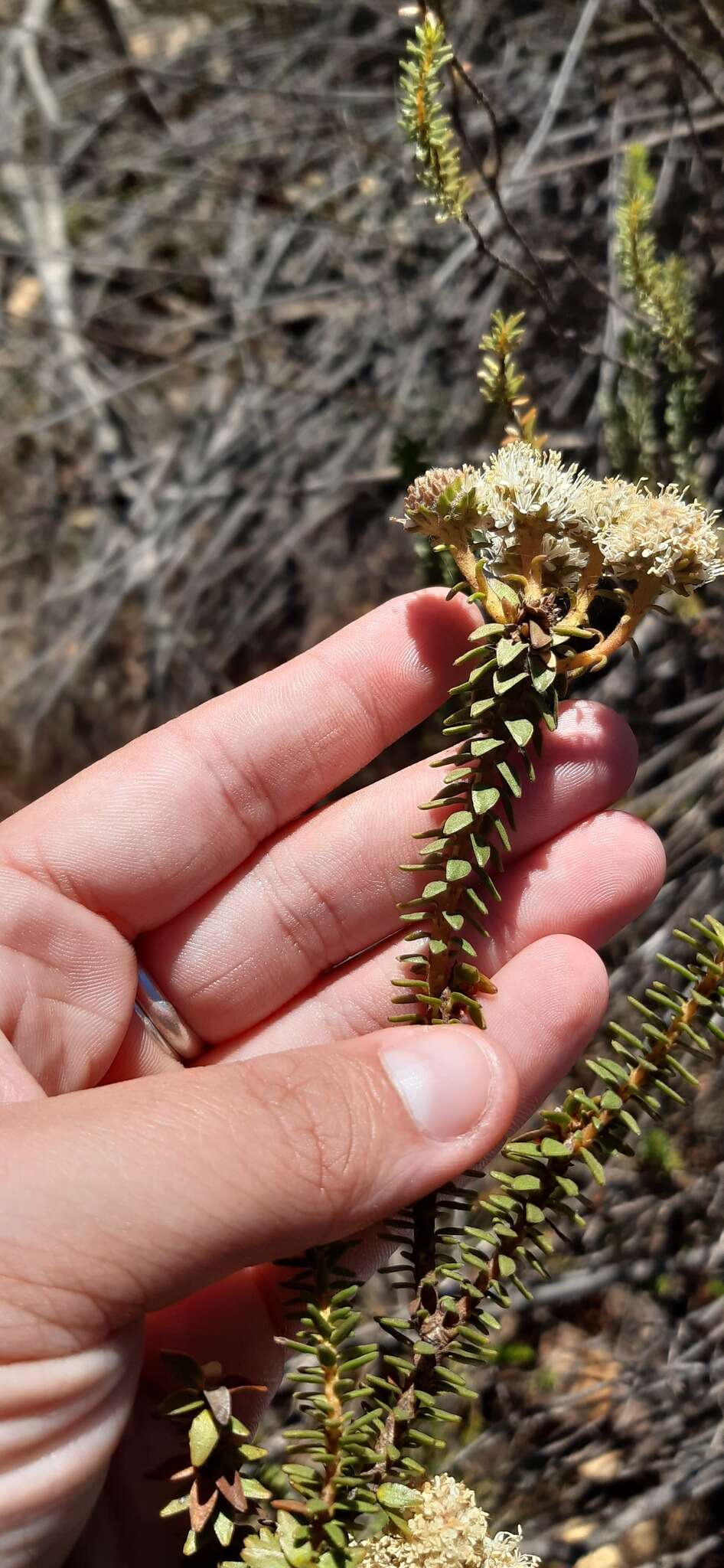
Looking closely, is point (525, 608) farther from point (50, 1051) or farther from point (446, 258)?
point (446, 258)

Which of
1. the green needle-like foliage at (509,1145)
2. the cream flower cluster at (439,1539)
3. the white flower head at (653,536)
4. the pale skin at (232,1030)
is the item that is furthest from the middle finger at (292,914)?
the cream flower cluster at (439,1539)

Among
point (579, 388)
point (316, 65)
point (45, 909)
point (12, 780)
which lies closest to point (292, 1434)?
point (45, 909)

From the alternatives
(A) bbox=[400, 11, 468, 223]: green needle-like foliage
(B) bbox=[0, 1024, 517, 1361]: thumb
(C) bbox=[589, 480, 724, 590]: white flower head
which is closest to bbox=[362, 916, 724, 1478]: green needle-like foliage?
(B) bbox=[0, 1024, 517, 1361]: thumb

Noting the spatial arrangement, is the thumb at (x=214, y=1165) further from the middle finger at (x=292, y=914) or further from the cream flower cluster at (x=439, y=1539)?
the middle finger at (x=292, y=914)

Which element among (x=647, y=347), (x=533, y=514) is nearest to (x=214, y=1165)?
(x=533, y=514)

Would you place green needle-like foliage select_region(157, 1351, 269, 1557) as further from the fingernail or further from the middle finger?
the middle finger

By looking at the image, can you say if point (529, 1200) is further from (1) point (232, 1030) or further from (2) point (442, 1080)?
(1) point (232, 1030)
